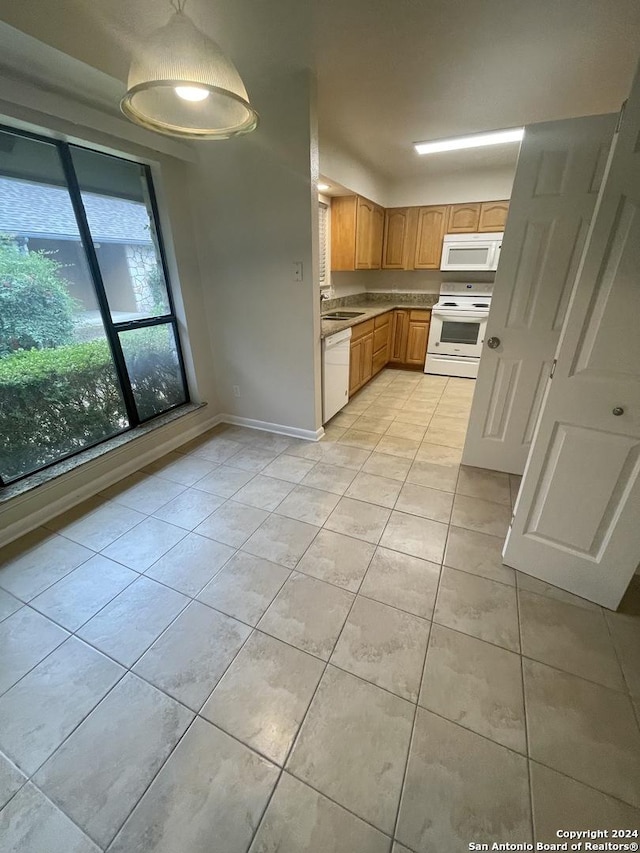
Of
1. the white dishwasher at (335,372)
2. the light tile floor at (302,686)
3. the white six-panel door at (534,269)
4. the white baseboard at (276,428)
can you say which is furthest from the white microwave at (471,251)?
the light tile floor at (302,686)

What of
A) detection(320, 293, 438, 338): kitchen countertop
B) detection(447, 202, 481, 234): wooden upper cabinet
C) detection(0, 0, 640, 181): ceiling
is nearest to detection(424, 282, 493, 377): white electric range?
detection(320, 293, 438, 338): kitchen countertop

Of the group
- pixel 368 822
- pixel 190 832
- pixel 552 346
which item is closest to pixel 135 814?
pixel 190 832

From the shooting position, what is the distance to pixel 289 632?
1492 mm

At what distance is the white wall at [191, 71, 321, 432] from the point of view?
7.58 ft

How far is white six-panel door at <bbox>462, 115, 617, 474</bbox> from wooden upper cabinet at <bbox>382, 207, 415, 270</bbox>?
123 inches

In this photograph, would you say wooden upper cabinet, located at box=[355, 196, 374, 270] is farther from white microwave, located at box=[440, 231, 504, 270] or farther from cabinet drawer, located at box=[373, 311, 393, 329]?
white microwave, located at box=[440, 231, 504, 270]

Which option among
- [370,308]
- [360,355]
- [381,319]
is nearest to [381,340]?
[381,319]

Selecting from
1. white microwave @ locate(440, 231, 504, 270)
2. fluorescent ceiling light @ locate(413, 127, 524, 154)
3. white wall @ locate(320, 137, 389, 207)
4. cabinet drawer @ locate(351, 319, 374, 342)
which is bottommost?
cabinet drawer @ locate(351, 319, 374, 342)

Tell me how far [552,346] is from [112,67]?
2.96 metres

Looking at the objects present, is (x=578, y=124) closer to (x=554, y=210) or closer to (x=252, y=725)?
(x=554, y=210)

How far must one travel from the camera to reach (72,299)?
7.44ft

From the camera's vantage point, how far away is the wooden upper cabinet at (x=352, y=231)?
13.4 ft

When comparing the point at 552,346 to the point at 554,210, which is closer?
the point at 554,210

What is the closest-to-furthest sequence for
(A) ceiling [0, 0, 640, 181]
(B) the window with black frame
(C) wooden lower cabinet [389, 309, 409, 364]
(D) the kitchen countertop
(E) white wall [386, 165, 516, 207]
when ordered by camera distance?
1. (A) ceiling [0, 0, 640, 181]
2. (B) the window with black frame
3. (D) the kitchen countertop
4. (E) white wall [386, 165, 516, 207]
5. (C) wooden lower cabinet [389, 309, 409, 364]
